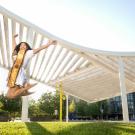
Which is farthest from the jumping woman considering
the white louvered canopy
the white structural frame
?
the white structural frame

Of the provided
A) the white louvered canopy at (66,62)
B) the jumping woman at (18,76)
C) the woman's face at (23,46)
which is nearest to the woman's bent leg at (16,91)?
the jumping woman at (18,76)

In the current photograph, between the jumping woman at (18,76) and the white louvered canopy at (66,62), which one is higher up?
the white louvered canopy at (66,62)

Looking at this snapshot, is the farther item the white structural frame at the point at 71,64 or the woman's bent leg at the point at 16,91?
the white structural frame at the point at 71,64

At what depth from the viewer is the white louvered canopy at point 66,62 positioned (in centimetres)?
A: 1472

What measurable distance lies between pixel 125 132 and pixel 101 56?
30.3 ft

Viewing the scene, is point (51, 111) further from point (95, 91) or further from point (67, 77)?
point (67, 77)

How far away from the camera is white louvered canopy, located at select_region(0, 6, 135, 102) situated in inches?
579

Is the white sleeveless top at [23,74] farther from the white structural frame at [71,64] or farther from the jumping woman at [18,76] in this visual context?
the white structural frame at [71,64]

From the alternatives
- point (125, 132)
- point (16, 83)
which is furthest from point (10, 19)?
point (125, 132)

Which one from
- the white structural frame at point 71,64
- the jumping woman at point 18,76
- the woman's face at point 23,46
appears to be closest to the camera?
the jumping woman at point 18,76

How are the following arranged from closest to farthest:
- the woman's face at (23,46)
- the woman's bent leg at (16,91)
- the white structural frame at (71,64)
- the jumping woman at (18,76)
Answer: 1. the jumping woman at (18,76)
2. the woman's bent leg at (16,91)
3. the woman's face at (23,46)
4. the white structural frame at (71,64)

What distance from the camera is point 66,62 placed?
20828 mm

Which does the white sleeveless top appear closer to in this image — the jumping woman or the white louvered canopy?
the jumping woman

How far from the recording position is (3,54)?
1995 centimetres
